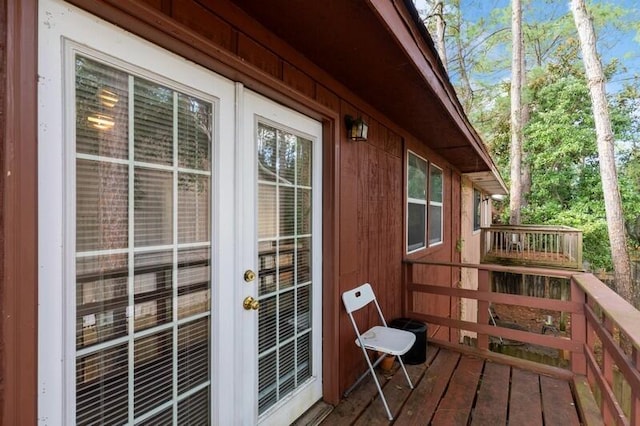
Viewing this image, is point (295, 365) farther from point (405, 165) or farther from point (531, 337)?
point (405, 165)

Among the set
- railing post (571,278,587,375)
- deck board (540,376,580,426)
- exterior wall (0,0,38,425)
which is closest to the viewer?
exterior wall (0,0,38,425)

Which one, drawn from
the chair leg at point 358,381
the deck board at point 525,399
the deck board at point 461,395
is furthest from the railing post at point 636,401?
the chair leg at point 358,381

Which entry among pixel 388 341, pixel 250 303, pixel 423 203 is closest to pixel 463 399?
pixel 388 341

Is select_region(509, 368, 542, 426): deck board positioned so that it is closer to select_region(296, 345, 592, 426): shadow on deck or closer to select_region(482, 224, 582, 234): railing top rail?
select_region(296, 345, 592, 426): shadow on deck

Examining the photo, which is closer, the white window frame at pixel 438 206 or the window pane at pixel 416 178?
the window pane at pixel 416 178

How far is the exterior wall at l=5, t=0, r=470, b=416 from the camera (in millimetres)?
1295

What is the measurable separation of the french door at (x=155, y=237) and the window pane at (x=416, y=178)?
233cm

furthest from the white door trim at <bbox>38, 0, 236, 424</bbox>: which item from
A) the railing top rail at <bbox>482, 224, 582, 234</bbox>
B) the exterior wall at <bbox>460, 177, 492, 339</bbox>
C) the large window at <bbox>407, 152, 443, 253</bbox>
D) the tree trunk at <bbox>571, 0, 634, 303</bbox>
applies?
the railing top rail at <bbox>482, 224, 582, 234</bbox>

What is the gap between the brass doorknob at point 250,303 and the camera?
5.43ft

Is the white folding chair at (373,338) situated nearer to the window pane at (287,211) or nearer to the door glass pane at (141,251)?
the window pane at (287,211)

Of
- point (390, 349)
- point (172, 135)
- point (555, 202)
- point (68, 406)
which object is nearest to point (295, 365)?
point (390, 349)

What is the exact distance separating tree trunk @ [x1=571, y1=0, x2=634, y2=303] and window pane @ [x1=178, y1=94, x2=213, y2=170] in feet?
29.2

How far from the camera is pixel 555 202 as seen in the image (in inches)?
502

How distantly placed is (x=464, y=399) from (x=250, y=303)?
1.81 meters
